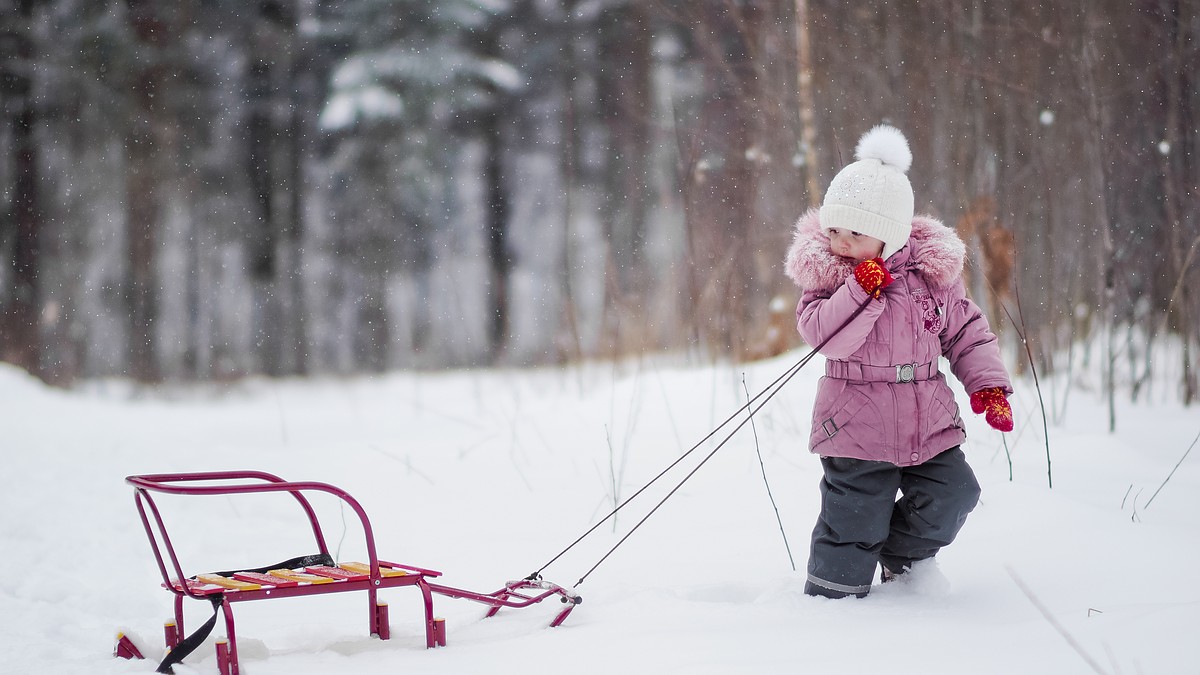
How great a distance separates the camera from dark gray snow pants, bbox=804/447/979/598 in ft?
8.57

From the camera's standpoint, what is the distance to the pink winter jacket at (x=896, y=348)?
2.59m

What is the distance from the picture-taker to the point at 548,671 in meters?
2.13

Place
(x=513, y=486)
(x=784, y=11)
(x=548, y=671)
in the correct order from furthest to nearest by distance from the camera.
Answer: (x=784, y=11), (x=513, y=486), (x=548, y=671)

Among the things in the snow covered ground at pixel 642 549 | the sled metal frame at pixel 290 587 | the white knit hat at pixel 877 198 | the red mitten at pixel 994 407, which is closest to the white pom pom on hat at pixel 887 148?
the white knit hat at pixel 877 198

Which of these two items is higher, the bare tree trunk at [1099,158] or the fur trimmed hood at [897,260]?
the bare tree trunk at [1099,158]

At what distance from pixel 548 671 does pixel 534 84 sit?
1549 cm

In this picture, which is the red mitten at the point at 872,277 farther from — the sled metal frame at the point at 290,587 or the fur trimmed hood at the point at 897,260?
the sled metal frame at the point at 290,587

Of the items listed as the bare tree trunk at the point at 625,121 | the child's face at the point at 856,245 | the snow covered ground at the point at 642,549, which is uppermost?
the bare tree trunk at the point at 625,121

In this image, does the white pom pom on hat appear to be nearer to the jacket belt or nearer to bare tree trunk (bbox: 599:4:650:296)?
the jacket belt

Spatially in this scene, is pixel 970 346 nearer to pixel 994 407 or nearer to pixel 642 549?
pixel 994 407

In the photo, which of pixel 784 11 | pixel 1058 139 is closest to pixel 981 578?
pixel 1058 139

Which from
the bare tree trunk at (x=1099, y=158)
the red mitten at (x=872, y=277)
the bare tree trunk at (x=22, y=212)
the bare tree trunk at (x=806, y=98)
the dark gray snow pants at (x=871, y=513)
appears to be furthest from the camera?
the bare tree trunk at (x=22, y=212)

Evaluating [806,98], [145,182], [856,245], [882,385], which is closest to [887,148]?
[856,245]

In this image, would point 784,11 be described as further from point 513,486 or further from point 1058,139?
point 513,486
